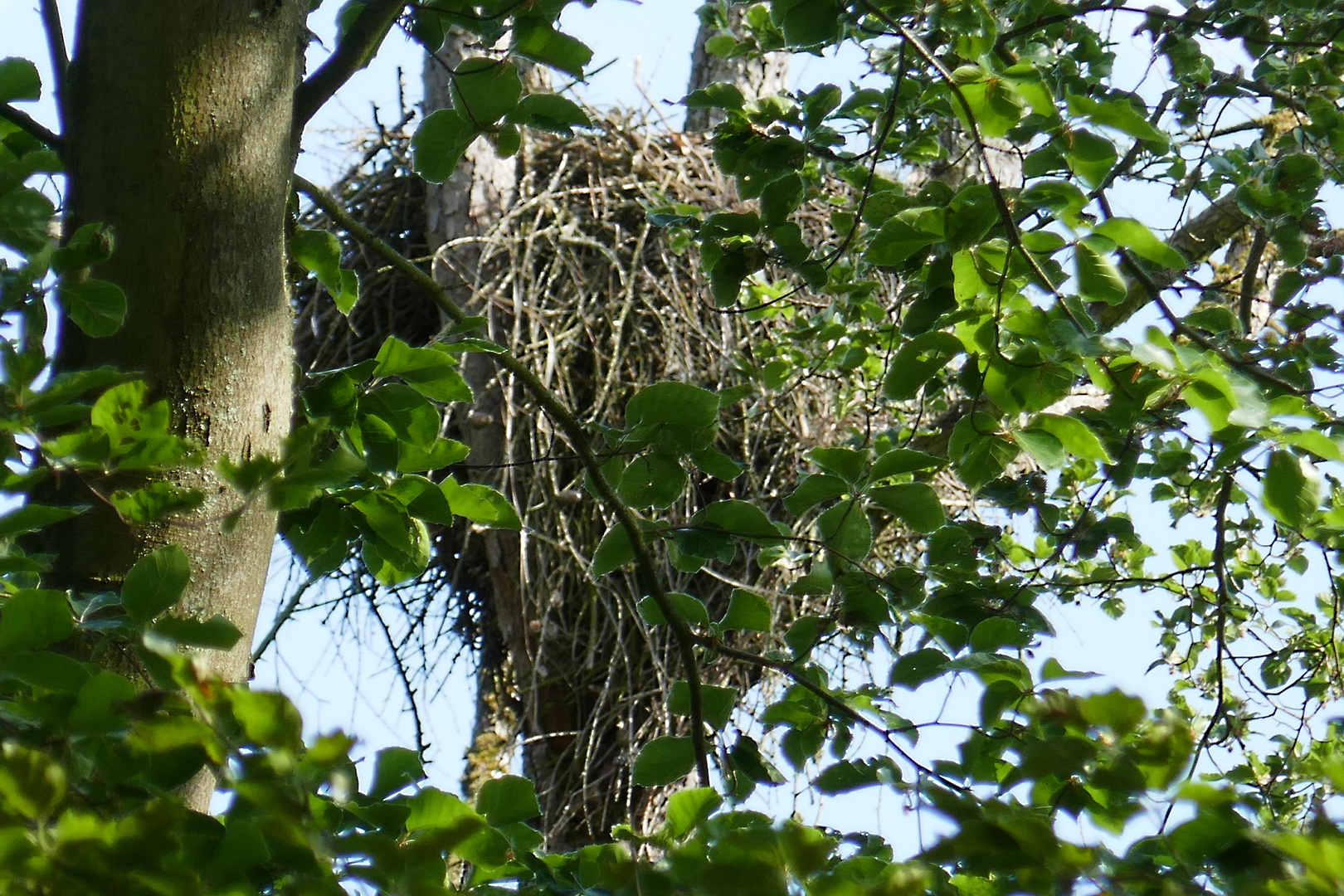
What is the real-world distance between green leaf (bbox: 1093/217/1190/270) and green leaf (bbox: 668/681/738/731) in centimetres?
55

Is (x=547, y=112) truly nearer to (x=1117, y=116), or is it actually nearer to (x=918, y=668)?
(x=1117, y=116)

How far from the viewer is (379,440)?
92 cm

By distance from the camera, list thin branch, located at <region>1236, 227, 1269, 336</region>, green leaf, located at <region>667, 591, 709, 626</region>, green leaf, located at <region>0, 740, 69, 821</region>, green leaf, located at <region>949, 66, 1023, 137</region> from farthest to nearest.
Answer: thin branch, located at <region>1236, 227, 1269, 336</region> < green leaf, located at <region>667, 591, 709, 626</region> < green leaf, located at <region>949, 66, 1023, 137</region> < green leaf, located at <region>0, 740, 69, 821</region>

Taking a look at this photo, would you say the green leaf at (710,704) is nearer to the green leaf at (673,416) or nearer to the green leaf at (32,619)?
the green leaf at (673,416)

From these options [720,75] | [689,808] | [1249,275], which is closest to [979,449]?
[689,808]

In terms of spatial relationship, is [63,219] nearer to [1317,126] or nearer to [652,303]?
[1317,126]

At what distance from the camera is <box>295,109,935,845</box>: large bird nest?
236 cm

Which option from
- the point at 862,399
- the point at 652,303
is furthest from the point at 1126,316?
the point at 652,303

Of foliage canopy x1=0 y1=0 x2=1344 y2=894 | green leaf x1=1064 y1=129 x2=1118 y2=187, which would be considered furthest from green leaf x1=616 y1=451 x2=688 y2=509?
green leaf x1=1064 y1=129 x2=1118 y2=187

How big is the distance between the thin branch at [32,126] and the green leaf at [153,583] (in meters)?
0.42

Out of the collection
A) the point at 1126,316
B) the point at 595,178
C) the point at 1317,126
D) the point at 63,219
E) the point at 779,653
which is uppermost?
the point at 595,178

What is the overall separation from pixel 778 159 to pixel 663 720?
1.45m

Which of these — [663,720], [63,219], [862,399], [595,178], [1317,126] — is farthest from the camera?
[595,178]

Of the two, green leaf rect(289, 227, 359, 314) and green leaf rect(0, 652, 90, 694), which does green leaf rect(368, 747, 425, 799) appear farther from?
green leaf rect(289, 227, 359, 314)
